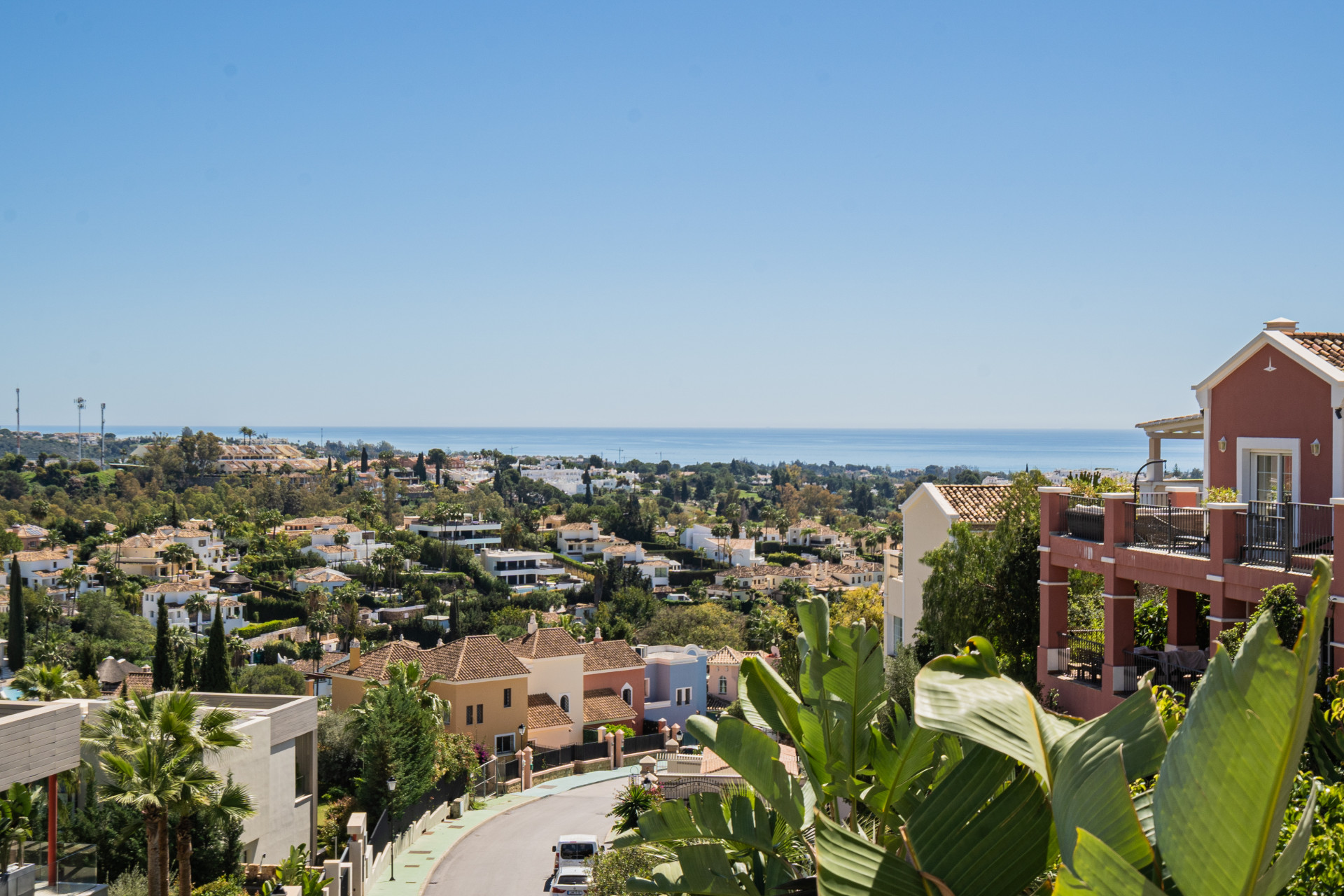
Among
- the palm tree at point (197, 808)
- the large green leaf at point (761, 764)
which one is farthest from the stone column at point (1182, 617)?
the palm tree at point (197, 808)

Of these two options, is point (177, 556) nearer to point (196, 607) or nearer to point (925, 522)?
point (196, 607)

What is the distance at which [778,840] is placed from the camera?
10.5 ft

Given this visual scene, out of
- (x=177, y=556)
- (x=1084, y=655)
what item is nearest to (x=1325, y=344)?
(x=1084, y=655)

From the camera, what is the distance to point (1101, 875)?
1650 millimetres

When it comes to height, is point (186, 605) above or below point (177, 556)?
below

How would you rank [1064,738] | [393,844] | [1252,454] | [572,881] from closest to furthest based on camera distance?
[1064,738], [1252,454], [572,881], [393,844]

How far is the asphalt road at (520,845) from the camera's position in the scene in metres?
21.6

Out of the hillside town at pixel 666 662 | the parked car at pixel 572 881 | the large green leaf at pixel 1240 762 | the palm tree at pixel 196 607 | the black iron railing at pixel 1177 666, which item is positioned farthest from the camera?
the palm tree at pixel 196 607

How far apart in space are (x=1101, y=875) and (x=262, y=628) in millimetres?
91189

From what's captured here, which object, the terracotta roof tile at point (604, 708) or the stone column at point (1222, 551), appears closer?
the stone column at point (1222, 551)

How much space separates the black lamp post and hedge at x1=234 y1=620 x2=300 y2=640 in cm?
5931

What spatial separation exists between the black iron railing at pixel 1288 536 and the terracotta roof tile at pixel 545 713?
33068mm

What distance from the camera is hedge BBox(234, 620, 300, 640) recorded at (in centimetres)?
8319

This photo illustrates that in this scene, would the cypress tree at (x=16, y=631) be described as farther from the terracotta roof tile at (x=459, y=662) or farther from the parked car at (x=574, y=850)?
the parked car at (x=574, y=850)
